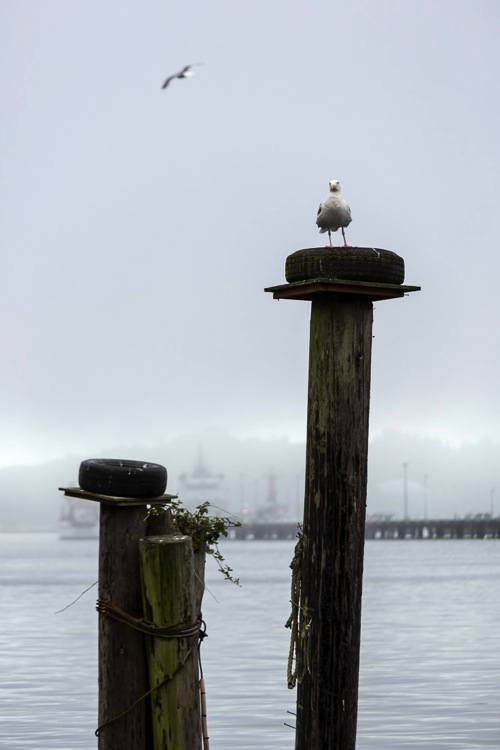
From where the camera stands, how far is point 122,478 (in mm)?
9484

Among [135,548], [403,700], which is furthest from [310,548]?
[403,700]

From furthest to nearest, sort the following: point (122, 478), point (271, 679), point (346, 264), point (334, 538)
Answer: point (271, 679) < point (122, 478) < point (346, 264) < point (334, 538)

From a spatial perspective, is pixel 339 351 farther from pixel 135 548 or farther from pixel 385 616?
pixel 385 616

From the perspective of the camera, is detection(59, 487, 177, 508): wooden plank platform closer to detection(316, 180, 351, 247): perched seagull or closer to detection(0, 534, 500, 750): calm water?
detection(316, 180, 351, 247): perched seagull

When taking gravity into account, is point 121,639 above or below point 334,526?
below

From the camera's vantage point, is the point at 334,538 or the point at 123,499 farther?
the point at 123,499

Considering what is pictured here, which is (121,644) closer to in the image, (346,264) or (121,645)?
(121,645)

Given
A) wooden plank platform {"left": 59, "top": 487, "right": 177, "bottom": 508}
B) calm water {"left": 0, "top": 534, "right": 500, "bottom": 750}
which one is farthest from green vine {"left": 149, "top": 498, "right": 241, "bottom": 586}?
calm water {"left": 0, "top": 534, "right": 500, "bottom": 750}

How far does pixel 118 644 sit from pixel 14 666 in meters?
33.1

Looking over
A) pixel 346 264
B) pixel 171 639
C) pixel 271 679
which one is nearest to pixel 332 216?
pixel 346 264

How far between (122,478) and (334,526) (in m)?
1.53

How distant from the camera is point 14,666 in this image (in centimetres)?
4116

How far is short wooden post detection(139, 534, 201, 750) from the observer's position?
30.5 ft

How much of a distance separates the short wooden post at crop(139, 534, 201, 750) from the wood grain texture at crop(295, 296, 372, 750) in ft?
2.60
